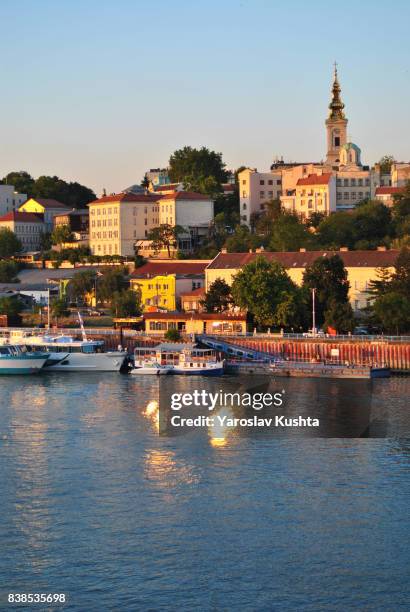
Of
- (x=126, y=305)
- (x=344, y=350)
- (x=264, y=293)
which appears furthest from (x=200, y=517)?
(x=126, y=305)

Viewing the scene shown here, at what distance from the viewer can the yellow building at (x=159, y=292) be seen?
53.4 m

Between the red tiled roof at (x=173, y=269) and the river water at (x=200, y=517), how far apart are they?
2742 cm

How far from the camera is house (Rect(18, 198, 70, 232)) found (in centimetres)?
7794

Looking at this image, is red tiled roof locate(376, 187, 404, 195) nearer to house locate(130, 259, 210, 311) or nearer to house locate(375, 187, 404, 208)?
house locate(375, 187, 404, 208)

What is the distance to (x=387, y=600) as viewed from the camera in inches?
655

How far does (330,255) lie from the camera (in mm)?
48562

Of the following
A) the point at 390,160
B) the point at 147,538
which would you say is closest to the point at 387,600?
the point at 147,538

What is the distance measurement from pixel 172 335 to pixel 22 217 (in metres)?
34.0

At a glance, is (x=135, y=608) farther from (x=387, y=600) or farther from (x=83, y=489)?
(x=83, y=489)

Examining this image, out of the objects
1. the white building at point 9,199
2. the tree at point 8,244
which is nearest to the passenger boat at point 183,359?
the tree at point 8,244

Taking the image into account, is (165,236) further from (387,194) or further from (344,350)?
(344,350)

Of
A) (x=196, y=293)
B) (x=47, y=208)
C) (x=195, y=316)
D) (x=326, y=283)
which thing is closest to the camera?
(x=326, y=283)

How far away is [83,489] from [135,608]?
5.43m

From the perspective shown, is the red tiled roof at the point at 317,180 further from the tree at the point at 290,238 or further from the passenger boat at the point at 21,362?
the passenger boat at the point at 21,362
